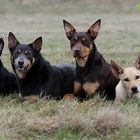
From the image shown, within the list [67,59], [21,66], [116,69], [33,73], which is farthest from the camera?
[67,59]

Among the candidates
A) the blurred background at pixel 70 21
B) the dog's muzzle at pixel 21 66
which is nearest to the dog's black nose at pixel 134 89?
the dog's muzzle at pixel 21 66

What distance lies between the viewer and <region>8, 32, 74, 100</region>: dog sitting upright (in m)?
10.2

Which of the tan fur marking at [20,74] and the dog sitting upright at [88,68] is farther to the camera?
the tan fur marking at [20,74]

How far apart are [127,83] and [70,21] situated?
2422cm

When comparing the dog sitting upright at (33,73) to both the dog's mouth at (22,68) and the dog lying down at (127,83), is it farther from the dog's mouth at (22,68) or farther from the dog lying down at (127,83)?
the dog lying down at (127,83)

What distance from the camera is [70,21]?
1334 inches

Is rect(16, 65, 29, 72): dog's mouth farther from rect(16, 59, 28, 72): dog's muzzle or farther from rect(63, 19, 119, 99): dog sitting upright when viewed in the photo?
rect(63, 19, 119, 99): dog sitting upright

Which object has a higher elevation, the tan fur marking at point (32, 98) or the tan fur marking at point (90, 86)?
the tan fur marking at point (90, 86)

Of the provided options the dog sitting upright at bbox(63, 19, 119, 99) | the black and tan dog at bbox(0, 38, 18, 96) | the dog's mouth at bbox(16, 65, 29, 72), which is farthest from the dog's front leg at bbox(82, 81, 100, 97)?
the black and tan dog at bbox(0, 38, 18, 96)

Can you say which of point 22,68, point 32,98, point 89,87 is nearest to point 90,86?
point 89,87

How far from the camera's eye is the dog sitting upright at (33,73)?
1020 cm

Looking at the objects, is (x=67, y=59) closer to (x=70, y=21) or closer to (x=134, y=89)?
(x=134, y=89)

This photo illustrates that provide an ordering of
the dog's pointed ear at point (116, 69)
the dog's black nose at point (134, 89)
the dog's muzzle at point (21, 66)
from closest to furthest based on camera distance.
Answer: the dog's black nose at point (134, 89)
the dog's muzzle at point (21, 66)
the dog's pointed ear at point (116, 69)

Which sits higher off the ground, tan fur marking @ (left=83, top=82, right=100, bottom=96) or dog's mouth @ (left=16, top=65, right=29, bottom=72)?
dog's mouth @ (left=16, top=65, right=29, bottom=72)
